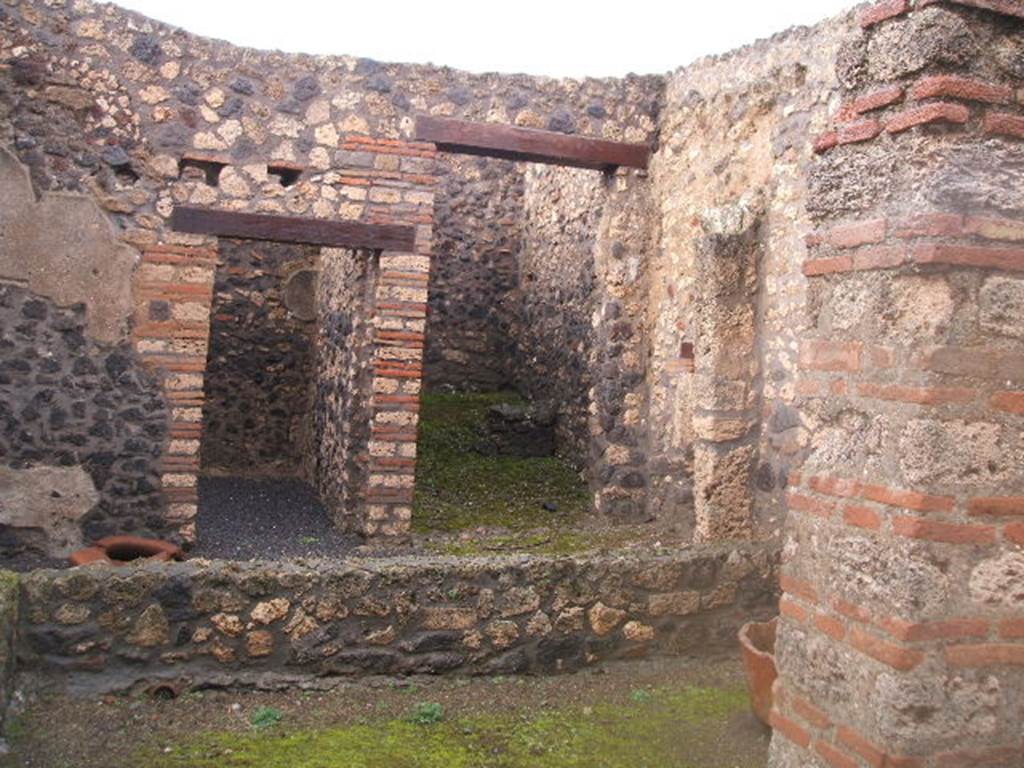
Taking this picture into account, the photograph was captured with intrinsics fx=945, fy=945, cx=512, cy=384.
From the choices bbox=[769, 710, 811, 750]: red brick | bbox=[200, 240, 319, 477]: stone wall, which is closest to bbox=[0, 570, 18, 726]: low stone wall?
bbox=[769, 710, 811, 750]: red brick

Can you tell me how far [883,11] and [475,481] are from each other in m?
7.81

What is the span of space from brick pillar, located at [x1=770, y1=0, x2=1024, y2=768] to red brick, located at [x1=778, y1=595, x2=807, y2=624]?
6.9 inches

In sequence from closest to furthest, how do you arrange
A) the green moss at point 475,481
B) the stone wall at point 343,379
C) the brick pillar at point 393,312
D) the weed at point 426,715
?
the weed at point 426,715
the brick pillar at point 393,312
the stone wall at point 343,379
the green moss at point 475,481

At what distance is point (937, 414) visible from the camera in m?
2.47

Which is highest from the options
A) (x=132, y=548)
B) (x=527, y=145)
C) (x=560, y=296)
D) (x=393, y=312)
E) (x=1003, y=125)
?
(x=527, y=145)

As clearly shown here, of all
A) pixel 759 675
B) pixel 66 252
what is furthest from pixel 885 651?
pixel 66 252

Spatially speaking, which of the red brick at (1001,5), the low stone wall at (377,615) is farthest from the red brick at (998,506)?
the low stone wall at (377,615)

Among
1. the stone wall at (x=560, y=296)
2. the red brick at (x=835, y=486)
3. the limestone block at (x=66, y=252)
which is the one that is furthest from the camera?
the stone wall at (x=560, y=296)

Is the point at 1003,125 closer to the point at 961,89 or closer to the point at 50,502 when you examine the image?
the point at 961,89

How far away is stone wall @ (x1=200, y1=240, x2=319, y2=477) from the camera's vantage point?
38.9 feet

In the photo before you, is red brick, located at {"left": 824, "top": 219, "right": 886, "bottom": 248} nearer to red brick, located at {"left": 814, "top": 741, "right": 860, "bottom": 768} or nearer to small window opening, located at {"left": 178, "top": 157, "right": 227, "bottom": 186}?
red brick, located at {"left": 814, "top": 741, "right": 860, "bottom": 768}

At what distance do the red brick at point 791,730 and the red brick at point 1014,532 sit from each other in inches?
32.0

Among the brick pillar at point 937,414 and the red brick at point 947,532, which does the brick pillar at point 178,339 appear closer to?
the brick pillar at point 937,414

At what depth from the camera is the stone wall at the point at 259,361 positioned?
11852 mm
